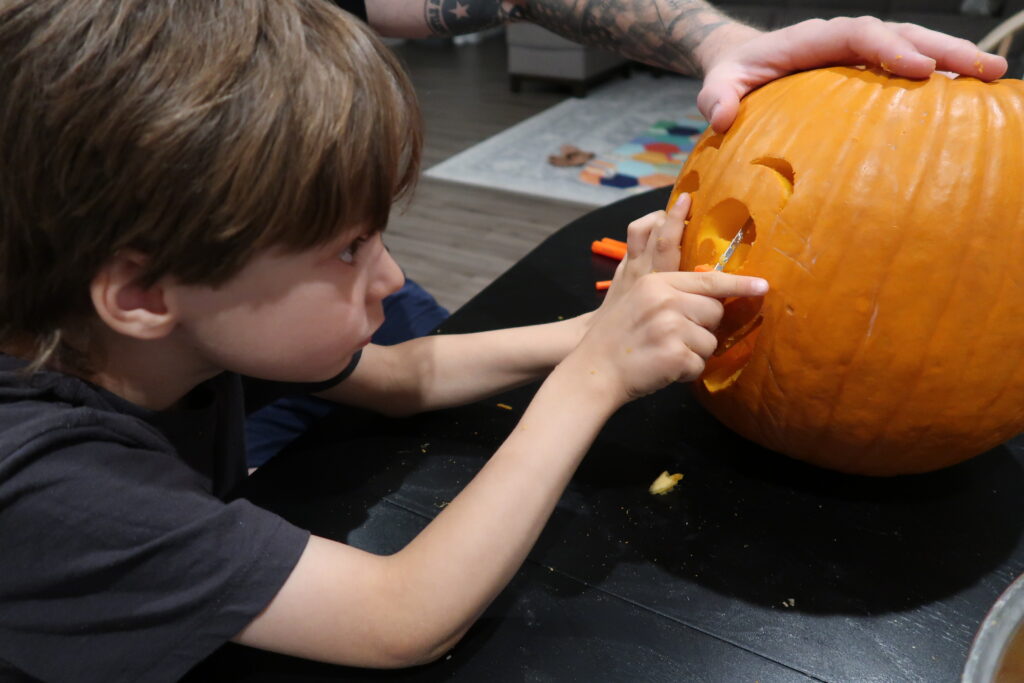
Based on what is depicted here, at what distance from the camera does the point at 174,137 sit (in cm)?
49

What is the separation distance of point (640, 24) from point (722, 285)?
0.65 meters

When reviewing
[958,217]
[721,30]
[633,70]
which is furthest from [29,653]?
[633,70]

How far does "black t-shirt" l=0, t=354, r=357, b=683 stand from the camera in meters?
0.52

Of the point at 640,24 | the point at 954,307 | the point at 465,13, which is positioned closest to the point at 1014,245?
the point at 954,307

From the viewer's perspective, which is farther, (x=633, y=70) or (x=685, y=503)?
(x=633, y=70)

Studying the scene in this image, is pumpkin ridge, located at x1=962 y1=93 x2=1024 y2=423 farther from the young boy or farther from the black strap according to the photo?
the black strap

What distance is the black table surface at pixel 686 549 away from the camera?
0.56m

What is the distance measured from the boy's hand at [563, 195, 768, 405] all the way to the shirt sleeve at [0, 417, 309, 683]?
28 cm

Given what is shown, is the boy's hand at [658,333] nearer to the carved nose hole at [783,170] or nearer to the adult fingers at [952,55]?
the carved nose hole at [783,170]

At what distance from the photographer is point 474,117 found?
3.94m

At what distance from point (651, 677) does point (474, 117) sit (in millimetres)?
3662

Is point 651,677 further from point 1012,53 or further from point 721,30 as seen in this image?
point 1012,53

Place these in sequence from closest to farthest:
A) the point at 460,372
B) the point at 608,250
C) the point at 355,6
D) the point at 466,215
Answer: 1. the point at 460,372
2. the point at 608,250
3. the point at 355,6
4. the point at 466,215

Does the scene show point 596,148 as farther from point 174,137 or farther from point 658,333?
point 174,137
